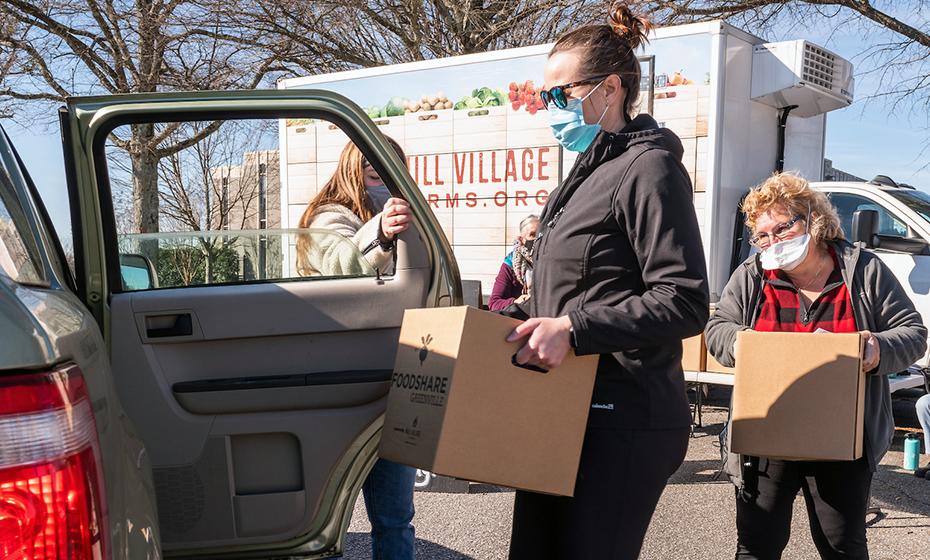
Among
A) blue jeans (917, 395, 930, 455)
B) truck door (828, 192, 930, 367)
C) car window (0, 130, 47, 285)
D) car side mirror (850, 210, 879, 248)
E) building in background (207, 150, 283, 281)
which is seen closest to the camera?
car window (0, 130, 47, 285)

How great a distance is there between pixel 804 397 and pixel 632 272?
87 centimetres

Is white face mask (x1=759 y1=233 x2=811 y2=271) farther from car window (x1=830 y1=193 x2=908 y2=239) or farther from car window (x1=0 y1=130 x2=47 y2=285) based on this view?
car window (x1=830 y1=193 x2=908 y2=239)

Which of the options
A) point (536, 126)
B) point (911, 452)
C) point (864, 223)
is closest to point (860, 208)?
point (864, 223)

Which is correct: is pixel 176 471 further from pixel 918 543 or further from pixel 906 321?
pixel 918 543

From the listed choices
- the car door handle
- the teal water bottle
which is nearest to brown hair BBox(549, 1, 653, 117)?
the car door handle

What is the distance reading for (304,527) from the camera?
229cm

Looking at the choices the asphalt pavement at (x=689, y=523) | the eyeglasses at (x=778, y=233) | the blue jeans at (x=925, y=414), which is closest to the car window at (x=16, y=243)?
the eyeglasses at (x=778, y=233)

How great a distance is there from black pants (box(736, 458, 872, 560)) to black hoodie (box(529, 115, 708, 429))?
916 mm

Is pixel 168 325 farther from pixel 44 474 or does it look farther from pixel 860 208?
pixel 860 208

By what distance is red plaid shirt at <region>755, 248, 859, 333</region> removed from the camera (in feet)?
8.76

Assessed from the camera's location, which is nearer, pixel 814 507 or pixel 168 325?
pixel 168 325

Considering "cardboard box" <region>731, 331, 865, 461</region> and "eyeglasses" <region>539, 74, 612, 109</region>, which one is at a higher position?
"eyeglasses" <region>539, 74, 612, 109</region>

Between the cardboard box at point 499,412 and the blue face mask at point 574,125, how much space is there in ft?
1.79

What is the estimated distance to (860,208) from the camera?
646cm
